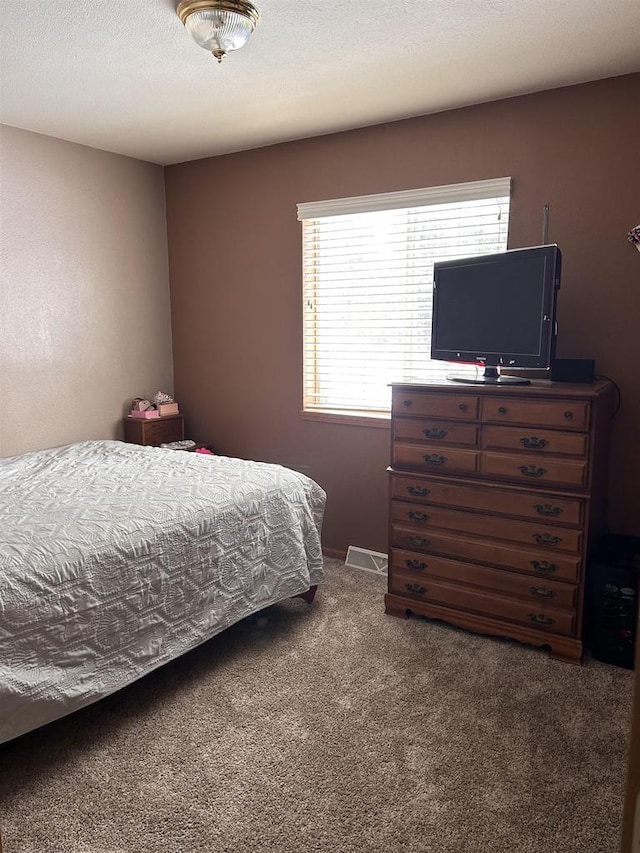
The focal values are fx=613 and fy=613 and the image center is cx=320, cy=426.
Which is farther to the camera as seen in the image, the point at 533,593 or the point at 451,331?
the point at 451,331

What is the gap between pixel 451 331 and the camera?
2.91m

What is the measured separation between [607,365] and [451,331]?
72 cm

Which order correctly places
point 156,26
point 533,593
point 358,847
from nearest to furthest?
point 358,847
point 156,26
point 533,593

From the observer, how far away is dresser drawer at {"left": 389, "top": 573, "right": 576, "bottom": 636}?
2.51m

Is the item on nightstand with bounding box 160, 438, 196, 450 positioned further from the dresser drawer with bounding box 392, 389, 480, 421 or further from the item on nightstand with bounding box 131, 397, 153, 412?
the dresser drawer with bounding box 392, 389, 480, 421

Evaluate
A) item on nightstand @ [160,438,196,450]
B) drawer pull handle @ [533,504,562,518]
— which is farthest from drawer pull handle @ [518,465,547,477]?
item on nightstand @ [160,438,196,450]

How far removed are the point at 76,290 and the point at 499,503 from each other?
8.97ft

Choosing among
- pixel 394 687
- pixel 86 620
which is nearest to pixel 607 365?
pixel 394 687

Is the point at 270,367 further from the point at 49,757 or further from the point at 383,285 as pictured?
the point at 49,757

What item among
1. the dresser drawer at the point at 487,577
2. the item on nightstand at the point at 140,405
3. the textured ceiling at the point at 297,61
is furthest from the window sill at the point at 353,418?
the textured ceiling at the point at 297,61

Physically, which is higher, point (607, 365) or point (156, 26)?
point (156, 26)

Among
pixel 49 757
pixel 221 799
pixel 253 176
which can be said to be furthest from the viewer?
pixel 253 176

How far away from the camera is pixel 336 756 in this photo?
1.96m

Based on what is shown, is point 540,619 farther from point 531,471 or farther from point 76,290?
point 76,290
